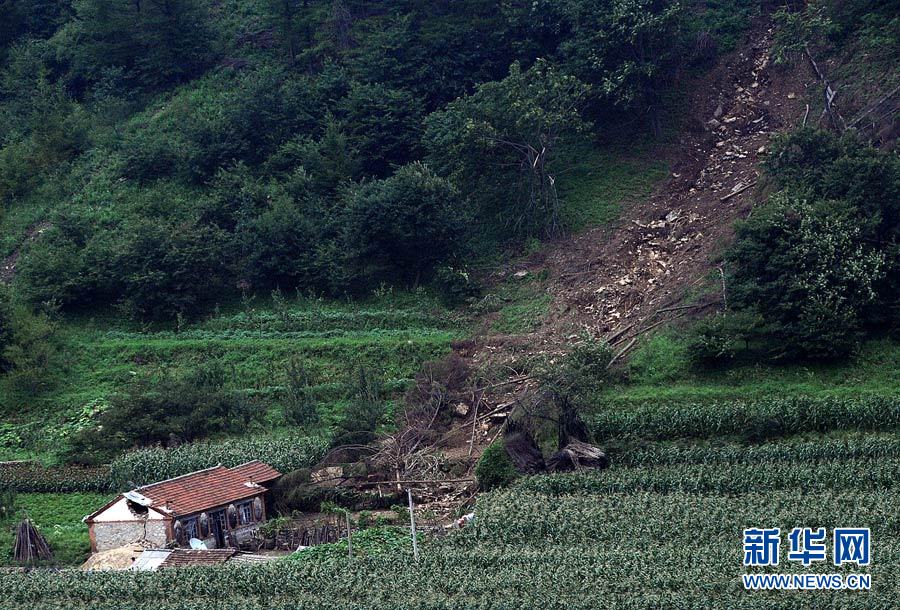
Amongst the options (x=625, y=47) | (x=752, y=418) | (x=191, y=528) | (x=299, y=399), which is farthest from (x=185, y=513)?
(x=625, y=47)

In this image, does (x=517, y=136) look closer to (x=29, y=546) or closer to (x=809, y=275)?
(x=809, y=275)

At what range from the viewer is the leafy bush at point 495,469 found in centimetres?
2902

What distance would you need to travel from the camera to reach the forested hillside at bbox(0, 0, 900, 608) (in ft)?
84.2

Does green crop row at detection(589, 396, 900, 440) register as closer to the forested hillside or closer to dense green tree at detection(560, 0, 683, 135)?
the forested hillside

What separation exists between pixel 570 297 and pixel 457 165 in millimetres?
6972

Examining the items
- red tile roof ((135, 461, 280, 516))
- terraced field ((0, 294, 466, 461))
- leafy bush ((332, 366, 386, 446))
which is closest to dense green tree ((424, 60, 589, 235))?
terraced field ((0, 294, 466, 461))

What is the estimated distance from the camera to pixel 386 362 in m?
36.8

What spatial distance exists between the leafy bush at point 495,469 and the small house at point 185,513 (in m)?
5.61

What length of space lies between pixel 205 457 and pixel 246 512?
3138 mm

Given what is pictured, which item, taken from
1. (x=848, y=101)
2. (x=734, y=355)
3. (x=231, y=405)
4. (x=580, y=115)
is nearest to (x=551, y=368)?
(x=734, y=355)

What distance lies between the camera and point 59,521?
30562 millimetres

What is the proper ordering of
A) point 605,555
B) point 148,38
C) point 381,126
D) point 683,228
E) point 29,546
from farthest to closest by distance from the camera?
point 148,38
point 381,126
point 683,228
point 29,546
point 605,555

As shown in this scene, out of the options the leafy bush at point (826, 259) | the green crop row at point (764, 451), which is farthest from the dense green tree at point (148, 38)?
the green crop row at point (764, 451)

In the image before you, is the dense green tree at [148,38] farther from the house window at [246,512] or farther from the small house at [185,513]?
the house window at [246,512]
